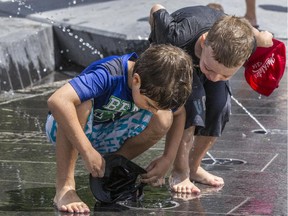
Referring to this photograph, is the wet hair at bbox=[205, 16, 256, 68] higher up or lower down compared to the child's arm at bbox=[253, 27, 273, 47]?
higher up

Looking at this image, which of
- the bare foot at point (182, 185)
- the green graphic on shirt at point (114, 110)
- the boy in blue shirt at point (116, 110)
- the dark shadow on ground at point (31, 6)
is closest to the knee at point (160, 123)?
the boy in blue shirt at point (116, 110)

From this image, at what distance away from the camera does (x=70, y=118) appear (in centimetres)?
408

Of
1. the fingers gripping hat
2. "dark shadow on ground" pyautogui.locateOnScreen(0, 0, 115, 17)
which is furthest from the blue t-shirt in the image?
"dark shadow on ground" pyautogui.locateOnScreen(0, 0, 115, 17)

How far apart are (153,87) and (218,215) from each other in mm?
635

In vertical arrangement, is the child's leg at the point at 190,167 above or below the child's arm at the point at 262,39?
below

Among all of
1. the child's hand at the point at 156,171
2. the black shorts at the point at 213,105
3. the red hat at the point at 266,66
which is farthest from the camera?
the red hat at the point at 266,66

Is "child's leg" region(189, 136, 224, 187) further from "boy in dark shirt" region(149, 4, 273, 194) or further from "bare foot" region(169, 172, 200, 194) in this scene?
"bare foot" region(169, 172, 200, 194)

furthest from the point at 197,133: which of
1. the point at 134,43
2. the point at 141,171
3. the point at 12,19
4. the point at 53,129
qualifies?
the point at 12,19

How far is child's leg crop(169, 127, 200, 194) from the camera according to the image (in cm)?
463

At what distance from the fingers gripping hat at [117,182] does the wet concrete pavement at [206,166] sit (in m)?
0.06

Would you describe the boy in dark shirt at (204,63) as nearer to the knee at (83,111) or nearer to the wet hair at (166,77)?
the wet hair at (166,77)

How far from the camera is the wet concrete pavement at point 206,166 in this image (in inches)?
169

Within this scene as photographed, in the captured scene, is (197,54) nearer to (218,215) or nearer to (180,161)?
(180,161)

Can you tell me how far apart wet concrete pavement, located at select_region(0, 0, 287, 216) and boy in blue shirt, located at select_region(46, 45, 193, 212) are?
0.61 feet
